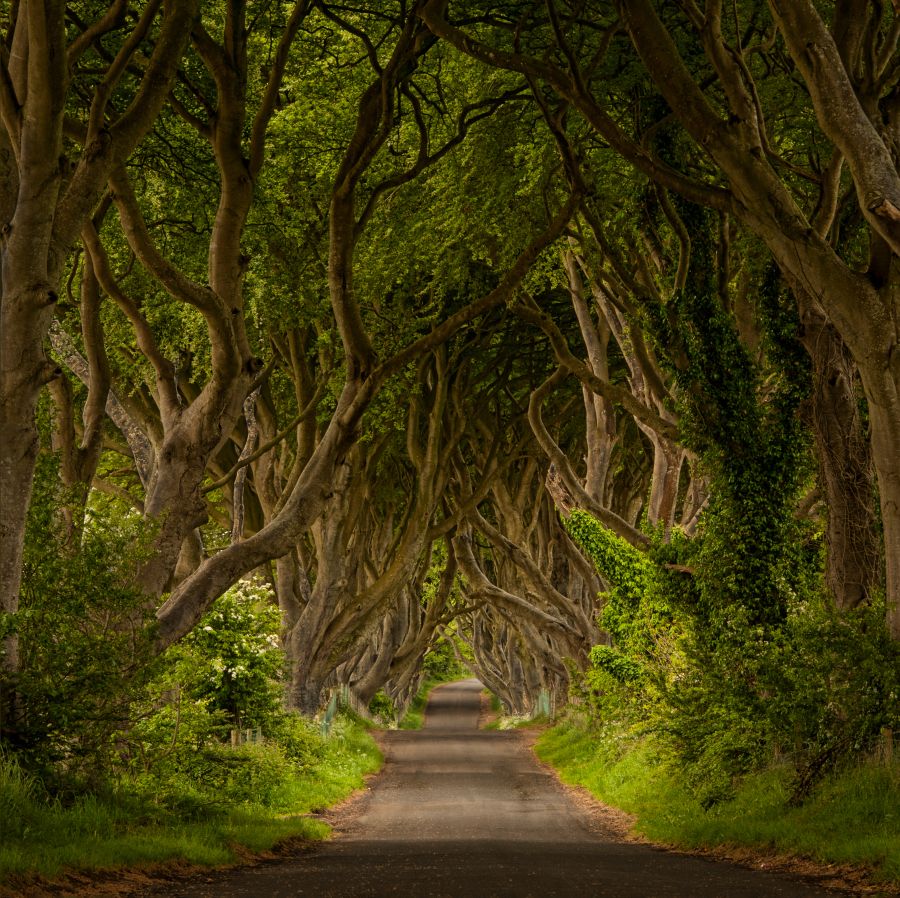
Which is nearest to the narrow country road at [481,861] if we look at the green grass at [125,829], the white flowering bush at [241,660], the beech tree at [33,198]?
the green grass at [125,829]

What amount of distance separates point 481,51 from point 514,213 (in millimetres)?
6029

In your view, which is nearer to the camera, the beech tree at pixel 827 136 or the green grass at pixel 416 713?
the beech tree at pixel 827 136

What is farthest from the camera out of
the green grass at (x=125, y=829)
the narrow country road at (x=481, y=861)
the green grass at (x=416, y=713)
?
the green grass at (x=416, y=713)

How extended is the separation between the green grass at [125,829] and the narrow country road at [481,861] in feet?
1.81

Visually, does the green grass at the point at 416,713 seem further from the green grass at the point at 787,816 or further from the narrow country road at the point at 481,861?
the green grass at the point at 787,816

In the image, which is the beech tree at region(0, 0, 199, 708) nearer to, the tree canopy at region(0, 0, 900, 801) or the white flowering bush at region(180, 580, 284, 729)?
the tree canopy at region(0, 0, 900, 801)

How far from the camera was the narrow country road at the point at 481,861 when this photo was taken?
28.4ft

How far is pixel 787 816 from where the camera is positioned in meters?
11.8

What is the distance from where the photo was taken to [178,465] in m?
13.1

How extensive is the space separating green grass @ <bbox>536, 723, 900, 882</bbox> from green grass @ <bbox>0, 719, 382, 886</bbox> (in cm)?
438

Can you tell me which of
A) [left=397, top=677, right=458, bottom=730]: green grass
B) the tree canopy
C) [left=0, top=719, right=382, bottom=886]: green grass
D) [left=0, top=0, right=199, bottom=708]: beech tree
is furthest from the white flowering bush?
[left=397, top=677, right=458, bottom=730]: green grass

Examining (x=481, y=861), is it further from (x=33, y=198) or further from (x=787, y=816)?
(x=33, y=198)

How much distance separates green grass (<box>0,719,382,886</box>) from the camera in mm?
8773

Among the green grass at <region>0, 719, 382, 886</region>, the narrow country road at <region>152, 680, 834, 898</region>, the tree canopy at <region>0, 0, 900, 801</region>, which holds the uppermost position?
the tree canopy at <region>0, 0, 900, 801</region>
